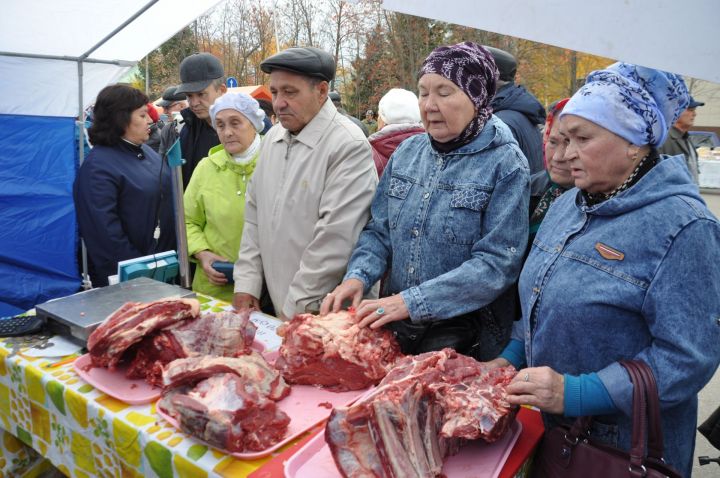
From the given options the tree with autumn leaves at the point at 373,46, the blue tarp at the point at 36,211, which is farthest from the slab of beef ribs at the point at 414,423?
the tree with autumn leaves at the point at 373,46

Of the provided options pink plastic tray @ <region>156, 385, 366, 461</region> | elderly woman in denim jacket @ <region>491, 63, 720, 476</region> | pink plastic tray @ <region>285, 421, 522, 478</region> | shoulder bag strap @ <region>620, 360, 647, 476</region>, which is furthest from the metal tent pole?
shoulder bag strap @ <region>620, 360, 647, 476</region>

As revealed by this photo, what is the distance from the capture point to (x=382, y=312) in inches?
77.8

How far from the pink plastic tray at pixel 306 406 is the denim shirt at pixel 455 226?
1.33 ft

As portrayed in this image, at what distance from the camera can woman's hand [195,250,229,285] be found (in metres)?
3.07

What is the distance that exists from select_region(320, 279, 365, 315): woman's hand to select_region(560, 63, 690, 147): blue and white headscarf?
1.08m

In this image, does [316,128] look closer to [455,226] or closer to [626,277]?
[455,226]

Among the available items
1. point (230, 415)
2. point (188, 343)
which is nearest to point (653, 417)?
point (230, 415)

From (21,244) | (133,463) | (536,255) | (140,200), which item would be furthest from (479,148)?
(21,244)

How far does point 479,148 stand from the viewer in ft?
6.92

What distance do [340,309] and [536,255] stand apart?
853 millimetres

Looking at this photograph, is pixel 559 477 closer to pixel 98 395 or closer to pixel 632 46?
pixel 632 46

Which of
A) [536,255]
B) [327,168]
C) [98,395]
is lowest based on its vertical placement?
[98,395]

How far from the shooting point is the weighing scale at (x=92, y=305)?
7.18 ft

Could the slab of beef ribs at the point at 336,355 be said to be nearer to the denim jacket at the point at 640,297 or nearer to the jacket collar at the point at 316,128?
the denim jacket at the point at 640,297
